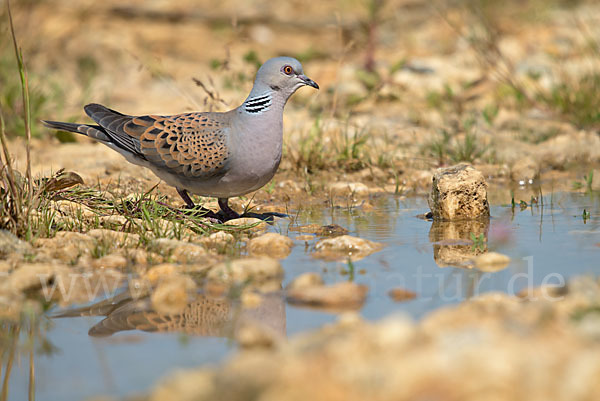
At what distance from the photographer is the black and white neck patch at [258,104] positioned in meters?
4.97

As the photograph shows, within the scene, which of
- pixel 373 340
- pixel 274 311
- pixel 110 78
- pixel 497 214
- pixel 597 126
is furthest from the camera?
pixel 110 78

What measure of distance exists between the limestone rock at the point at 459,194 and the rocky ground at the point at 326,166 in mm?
166

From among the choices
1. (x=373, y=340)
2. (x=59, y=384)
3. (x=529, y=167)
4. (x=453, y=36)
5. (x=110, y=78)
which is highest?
(x=453, y=36)

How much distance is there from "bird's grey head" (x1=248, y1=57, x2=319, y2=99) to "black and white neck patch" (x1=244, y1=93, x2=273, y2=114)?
0.18ft

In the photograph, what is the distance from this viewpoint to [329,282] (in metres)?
3.72

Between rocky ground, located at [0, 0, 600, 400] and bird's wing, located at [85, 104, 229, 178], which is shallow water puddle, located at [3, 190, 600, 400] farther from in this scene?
bird's wing, located at [85, 104, 229, 178]

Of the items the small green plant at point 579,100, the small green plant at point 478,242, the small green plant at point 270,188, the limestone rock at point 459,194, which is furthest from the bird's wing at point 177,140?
the small green plant at point 579,100

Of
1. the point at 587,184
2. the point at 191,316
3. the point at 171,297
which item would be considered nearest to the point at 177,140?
the point at 171,297

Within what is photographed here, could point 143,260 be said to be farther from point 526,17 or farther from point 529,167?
point 526,17

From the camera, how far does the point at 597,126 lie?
750 cm

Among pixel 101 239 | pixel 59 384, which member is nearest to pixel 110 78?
pixel 101 239

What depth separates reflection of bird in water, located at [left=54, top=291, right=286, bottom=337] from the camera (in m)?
3.14

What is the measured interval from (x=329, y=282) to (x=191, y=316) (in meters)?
0.73

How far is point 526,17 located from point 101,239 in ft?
30.4
